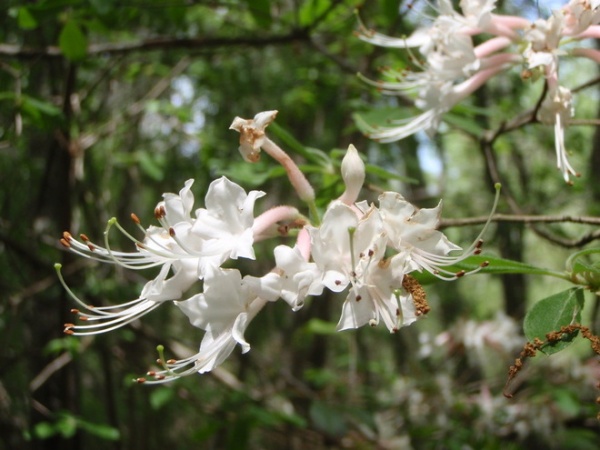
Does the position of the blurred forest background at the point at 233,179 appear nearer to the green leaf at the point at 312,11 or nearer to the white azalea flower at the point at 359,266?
the green leaf at the point at 312,11

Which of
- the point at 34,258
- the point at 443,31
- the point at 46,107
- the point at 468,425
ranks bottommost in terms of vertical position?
the point at 468,425

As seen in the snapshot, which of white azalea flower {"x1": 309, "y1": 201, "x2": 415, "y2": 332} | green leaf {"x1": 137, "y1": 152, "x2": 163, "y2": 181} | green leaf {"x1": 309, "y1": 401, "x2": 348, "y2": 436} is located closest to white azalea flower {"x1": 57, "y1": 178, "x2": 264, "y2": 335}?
white azalea flower {"x1": 309, "y1": 201, "x2": 415, "y2": 332}

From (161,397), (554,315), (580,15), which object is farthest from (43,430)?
(580,15)

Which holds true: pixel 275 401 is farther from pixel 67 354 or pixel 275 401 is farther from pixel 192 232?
pixel 192 232

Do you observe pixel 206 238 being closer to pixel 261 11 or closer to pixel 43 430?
pixel 261 11

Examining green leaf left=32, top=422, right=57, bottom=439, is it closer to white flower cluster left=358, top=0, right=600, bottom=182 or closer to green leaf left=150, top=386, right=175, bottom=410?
green leaf left=150, top=386, right=175, bottom=410

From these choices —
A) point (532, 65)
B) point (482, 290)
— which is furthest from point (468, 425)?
point (482, 290)
